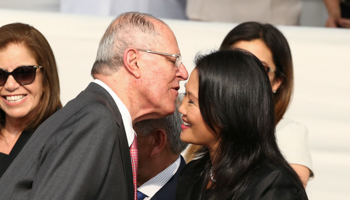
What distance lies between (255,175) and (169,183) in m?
0.62

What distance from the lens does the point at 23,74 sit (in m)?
2.29

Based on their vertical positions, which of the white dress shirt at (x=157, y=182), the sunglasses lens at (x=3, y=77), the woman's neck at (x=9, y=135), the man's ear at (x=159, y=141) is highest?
the sunglasses lens at (x=3, y=77)

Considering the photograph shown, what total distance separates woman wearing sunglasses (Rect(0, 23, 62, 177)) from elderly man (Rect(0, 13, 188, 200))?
1.99 feet

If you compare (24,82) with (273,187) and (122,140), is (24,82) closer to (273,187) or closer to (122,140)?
(122,140)

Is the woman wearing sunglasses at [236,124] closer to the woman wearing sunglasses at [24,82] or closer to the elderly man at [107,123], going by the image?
the elderly man at [107,123]

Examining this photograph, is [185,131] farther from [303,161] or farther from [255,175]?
[303,161]

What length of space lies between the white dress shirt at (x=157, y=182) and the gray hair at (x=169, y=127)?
0.28 ft

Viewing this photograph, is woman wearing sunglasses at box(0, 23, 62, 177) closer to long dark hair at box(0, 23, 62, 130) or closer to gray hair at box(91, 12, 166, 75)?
long dark hair at box(0, 23, 62, 130)

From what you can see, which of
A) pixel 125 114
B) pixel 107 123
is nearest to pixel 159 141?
pixel 125 114

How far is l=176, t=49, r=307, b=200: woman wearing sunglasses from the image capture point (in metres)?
1.54

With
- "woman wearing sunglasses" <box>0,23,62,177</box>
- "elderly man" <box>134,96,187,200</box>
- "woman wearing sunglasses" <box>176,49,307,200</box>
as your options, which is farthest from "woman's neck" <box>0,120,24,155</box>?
"woman wearing sunglasses" <box>176,49,307,200</box>

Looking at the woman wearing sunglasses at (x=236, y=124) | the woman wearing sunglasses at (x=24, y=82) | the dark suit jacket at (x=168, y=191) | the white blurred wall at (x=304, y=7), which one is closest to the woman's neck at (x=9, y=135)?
the woman wearing sunglasses at (x=24, y=82)

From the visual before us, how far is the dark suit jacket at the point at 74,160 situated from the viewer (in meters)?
1.37

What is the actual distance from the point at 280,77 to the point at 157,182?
0.89m
